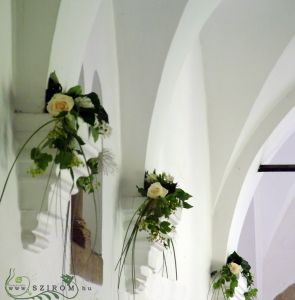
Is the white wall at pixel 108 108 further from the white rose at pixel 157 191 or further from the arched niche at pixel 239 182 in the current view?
the arched niche at pixel 239 182

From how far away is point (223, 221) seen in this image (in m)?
9.25

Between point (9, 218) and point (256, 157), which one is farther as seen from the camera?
point (256, 157)

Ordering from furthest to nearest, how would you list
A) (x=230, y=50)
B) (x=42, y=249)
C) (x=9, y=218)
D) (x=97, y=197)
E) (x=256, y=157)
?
(x=256, y=157), (x=230, y=50), (x=97, y=197), (x=42, y=249), (x=9, y=218)

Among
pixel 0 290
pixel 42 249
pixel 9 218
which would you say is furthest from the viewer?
pixel 42 249

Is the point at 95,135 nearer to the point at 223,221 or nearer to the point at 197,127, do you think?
the point at 197,127

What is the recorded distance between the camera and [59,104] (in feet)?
12.8

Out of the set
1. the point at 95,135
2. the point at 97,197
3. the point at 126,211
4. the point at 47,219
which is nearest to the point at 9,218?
the point at 47,219

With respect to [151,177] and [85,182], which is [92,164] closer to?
[85,182]

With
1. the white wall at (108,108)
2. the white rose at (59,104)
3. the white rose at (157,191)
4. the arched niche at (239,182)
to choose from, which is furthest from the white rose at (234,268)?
the white rose at (59,104)

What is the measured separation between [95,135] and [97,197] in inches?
51.7

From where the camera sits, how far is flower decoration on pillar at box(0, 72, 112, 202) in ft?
12.7

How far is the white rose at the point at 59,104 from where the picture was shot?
153 inches

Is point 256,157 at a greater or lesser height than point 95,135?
greater

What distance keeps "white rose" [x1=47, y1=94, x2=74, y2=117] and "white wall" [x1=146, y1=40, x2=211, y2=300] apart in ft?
8.30
